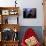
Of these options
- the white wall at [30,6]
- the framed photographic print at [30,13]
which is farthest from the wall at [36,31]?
the framed photographic print at [30,13]

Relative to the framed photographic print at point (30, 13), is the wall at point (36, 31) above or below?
below

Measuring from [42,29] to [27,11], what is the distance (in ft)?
2.64

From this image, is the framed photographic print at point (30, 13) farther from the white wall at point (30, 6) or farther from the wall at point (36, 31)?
the wall at point (36, 31)

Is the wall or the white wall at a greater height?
the white wall

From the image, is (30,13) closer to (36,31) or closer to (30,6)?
(30,6)

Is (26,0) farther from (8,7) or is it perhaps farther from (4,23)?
(4,23)

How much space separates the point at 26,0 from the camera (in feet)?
17.0

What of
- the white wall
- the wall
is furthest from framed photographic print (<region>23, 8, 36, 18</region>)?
the wall

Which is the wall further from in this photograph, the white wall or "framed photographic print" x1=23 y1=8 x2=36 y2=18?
"framed photographic print" x1=23 y1=8 x2=36 y2=18

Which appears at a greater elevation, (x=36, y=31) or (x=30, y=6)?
(x=30, y=6)

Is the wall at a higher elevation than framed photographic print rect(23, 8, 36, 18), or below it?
below

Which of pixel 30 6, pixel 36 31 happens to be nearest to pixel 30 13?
pixel 30 6

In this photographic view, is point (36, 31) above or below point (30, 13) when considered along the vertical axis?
below

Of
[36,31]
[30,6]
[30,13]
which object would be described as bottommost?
[36,31]
